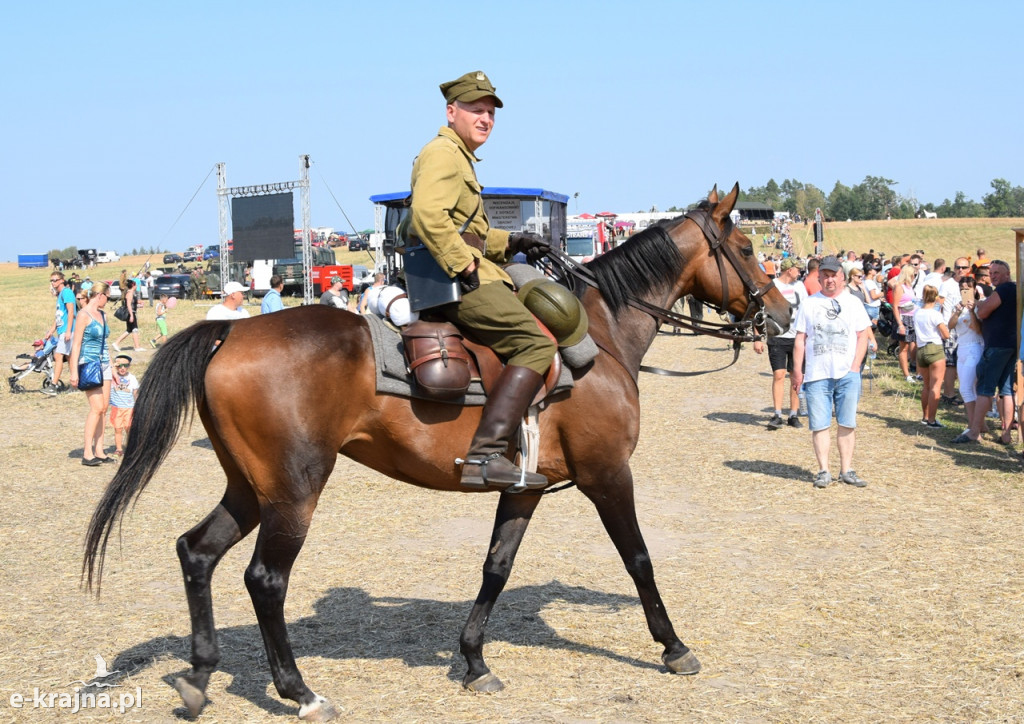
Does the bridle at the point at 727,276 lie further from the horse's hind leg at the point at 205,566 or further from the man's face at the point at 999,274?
the man's face at the point at 999,274

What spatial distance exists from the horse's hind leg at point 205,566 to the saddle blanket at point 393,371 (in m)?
0.96

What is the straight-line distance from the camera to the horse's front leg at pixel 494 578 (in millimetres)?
5289

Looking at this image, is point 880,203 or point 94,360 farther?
point 880,203

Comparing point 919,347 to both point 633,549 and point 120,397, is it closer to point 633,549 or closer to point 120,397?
point 633,549

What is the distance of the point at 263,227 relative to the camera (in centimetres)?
2983

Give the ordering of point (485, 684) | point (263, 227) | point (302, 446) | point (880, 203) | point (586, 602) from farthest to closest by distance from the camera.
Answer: point (880, 203) → point (263, 227) → point (586, 602) → point (485, 684) → point (302, 446)

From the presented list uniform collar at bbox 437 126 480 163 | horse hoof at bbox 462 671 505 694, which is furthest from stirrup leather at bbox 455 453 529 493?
uniform collar at bbox 437 126 480 163

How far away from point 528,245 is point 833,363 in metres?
5.74

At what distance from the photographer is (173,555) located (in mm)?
7957

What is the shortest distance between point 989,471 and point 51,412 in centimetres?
1407

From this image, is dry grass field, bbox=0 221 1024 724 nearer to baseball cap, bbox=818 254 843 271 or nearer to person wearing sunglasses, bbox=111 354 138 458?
person wearing sunglasses, bbox=111 354 138 458

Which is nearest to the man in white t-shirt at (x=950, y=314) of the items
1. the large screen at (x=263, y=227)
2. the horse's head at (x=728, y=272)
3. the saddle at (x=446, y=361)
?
the horse's head at (x=728, y=272)

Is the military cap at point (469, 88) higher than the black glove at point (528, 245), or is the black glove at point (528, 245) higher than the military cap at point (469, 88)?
the military cap at point (469, 88)

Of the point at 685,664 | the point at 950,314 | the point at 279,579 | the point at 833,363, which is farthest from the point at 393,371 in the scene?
the point at 950,314
